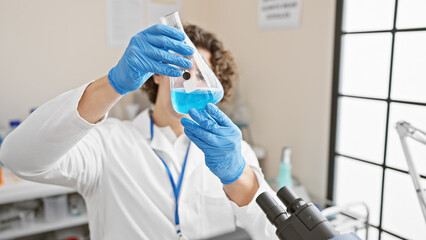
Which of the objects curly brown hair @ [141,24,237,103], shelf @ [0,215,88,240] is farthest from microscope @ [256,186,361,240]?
shelf @ [0,215,88,240]

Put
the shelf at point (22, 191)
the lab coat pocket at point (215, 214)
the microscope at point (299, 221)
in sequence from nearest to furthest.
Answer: the microscope at point (299, 221)
the lab coat pocket at point (215, 214)
the shelf at point (22, 191)

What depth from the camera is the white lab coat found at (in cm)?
97

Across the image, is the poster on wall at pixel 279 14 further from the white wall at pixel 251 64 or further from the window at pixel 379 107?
the window at pixel 379 107

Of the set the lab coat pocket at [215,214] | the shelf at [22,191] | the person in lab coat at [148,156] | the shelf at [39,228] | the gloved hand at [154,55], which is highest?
the gloved hand at [154,55]

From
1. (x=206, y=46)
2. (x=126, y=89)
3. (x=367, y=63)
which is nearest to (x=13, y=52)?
(x=206, y=46)

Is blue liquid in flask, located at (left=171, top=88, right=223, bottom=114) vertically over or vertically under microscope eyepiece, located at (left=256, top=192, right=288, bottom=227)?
over

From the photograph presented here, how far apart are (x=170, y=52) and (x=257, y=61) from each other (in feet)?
5.05

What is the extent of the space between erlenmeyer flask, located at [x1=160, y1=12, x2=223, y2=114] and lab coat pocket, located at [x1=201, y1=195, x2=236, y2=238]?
20.1 inches

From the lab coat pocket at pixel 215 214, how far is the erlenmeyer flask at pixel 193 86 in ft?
1.67

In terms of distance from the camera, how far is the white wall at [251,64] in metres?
1.85

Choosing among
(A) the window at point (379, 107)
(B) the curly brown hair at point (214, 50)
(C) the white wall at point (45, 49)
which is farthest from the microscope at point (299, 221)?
(C) the white wall at point (45, 49)

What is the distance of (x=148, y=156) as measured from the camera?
1193 millimetres

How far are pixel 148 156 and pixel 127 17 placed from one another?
56.7 inches

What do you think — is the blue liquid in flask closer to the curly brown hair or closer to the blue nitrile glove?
the blue nitrile glove
